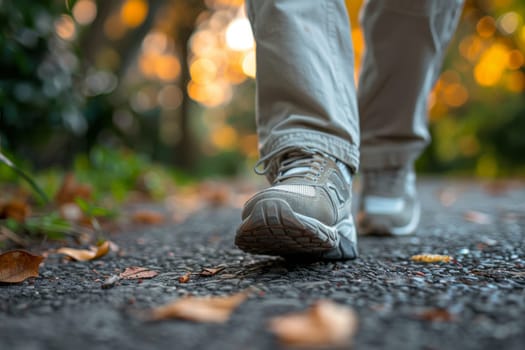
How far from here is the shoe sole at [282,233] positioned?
3.19 ft

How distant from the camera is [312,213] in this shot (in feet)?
3.38

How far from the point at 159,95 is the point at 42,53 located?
1253 cm

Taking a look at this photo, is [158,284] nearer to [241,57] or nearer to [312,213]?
[312,213]

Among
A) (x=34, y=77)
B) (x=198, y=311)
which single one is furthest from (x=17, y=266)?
(x=34, y=77)

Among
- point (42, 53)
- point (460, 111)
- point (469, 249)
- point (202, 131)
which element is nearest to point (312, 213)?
point (469, 249)

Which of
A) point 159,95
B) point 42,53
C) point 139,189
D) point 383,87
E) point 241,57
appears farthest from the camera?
point 159,95

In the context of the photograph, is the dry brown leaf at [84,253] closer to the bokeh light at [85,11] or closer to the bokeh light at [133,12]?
the bokeh light at [85,11]

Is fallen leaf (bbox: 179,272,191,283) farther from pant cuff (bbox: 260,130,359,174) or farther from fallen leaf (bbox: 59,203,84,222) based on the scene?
fallen leaf (bbox: 59,203,84,222)

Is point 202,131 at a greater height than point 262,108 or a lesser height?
greater

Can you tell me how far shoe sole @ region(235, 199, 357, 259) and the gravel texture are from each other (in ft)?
0.18

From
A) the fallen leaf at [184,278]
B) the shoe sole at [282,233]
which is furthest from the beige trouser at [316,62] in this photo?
the fallen leaf at [184,278]

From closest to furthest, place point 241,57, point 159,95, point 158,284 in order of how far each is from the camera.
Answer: point 158,284 → point 241,57 → point 159,95

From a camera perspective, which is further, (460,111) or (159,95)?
(159,95)

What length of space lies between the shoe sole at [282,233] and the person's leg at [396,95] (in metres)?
0.61
